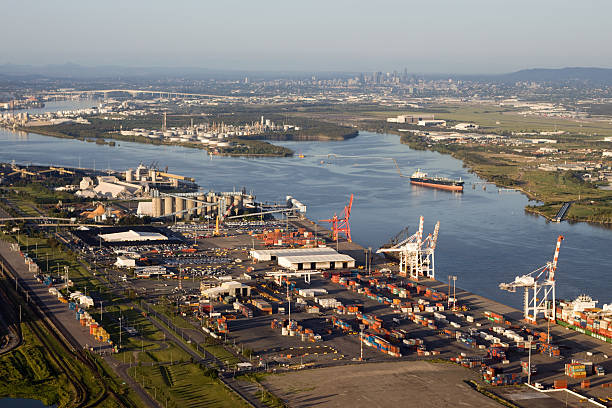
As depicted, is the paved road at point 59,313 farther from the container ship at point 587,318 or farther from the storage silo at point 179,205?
the container ship at point 587,318

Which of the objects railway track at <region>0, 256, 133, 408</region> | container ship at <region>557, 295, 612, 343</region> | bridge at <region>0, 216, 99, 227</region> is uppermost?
container ship at <region>557, 295, 612, 343</region>

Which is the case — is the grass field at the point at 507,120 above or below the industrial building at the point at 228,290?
above

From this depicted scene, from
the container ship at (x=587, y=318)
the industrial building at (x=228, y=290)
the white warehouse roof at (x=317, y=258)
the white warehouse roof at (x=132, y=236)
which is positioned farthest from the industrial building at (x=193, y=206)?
the container ship at (x=587, y=318)

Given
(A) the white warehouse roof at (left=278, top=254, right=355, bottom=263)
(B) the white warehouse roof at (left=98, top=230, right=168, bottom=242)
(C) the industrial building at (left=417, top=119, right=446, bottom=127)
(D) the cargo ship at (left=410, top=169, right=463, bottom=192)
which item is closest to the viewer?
(A) the white warehouse roof at (left=278, top=254, right=355, bottom=263)

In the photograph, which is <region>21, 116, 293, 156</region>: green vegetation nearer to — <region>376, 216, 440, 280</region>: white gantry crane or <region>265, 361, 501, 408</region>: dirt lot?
<region>376, 216, 440, 280</region>: white gantry crane

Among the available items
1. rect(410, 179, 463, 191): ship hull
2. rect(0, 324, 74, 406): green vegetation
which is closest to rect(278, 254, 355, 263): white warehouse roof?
rect(0, 324, 74, 406): green vegetation

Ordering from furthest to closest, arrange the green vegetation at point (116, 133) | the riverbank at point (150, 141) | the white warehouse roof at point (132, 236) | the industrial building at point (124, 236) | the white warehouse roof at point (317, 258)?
the green vegetation at point (116, 133)
the riverbank at point (150, 141)
the white warehouse roof at point (132, 236)
the industrial building at point (124, 236)
the white warehouse roof at point (317, 258)

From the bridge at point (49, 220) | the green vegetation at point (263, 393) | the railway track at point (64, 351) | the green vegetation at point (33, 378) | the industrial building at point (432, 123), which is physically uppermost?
the industrial building at point (432, 123)
